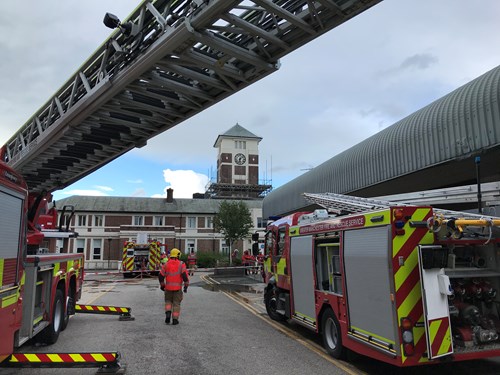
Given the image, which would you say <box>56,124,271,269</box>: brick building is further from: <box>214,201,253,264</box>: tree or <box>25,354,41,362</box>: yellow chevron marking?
<box>25,354,41,362</box>: yellow chevron marking

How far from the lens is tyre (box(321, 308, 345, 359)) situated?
662cm

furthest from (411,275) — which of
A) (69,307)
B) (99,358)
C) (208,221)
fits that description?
(208,221)

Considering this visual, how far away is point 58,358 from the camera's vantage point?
5062 millimetres

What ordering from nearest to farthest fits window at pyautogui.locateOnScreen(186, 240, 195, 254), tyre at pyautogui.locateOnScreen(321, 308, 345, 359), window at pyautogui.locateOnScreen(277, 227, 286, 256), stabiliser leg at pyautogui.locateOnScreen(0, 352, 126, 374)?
1. stabiliser leg at pyautogui.locateOnScreen(0, 352, 126, 374)
2. tyre at pyautogui.locateOnScreen(321, 308, 345, 359)
3. window at pyautogui.locateOnScreen(277, 227, 286, 256)
4. window at pyautogui.locateOnScreen(186, 240, 195, 254)

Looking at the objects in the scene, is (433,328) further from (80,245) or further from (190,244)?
(80,245)

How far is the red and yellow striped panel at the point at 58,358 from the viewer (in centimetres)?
488

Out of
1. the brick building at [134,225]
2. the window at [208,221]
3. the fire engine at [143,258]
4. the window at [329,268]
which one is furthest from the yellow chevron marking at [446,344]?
the window at [208,221]

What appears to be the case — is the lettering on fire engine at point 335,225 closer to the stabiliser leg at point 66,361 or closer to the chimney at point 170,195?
the stabiliser leg at point 66,361

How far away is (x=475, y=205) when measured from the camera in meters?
10.1

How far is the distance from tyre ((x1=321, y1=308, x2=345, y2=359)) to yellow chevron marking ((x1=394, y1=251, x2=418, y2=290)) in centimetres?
184

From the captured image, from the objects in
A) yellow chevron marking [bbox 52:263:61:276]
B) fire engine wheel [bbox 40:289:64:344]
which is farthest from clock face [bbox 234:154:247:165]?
yellow chevron marking [bbox 52:263:61:276]

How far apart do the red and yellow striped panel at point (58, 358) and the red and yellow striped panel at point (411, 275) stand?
381 centimetres

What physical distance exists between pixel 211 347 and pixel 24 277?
11.4 feet

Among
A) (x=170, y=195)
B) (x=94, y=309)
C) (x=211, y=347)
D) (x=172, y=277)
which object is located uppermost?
(x=170, y=195)
